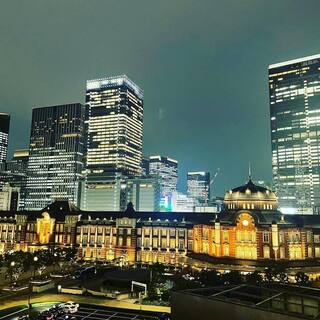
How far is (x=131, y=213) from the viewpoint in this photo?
115688mm

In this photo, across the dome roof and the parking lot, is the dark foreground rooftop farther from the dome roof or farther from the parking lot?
the dome roof

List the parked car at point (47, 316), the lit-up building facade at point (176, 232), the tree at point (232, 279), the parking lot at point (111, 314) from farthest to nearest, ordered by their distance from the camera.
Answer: the lit-up building facade at point (176, 232), the tree at point (232, 279), the parking lot at point (111, 314), the parked car at point (47, 316)

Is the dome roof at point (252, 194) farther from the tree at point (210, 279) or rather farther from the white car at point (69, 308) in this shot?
the white car at point (69, 308)

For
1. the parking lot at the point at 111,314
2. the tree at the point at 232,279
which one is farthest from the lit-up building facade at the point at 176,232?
the parking lot at the point at 111,314

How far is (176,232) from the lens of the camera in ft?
358

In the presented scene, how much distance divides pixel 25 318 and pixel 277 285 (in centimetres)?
3357

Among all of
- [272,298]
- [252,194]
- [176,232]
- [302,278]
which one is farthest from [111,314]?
[252,194]

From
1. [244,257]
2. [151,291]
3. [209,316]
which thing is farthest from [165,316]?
[244,257]

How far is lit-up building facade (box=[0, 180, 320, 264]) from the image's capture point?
292ft

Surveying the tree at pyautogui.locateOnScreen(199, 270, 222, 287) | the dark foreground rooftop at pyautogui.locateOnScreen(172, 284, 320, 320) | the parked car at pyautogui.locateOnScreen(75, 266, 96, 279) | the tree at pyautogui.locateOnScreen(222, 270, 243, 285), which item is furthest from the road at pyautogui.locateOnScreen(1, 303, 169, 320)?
the parked car at pyautogui.locateOnScreen(75, 266, 96, 279)

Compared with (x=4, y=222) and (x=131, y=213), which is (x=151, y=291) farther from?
(x=4, y=222)

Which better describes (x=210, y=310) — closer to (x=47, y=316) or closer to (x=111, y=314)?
(x=47, y=316)

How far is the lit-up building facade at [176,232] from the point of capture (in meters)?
88.9

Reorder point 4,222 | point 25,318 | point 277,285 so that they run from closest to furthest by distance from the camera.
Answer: point 277,285 → point 25,318 → point 4,222
